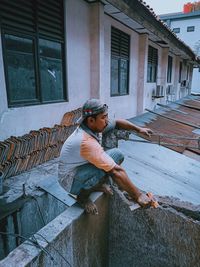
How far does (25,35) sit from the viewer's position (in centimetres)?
393

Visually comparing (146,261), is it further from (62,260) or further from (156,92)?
(156,92)

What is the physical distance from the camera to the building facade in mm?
3775

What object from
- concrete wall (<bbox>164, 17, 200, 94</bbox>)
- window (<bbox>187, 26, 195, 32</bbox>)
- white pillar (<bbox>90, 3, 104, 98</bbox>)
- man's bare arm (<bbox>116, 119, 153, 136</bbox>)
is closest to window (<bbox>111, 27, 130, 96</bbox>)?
white pillar (<bbox>90, 3, 104, 98</bbox>)

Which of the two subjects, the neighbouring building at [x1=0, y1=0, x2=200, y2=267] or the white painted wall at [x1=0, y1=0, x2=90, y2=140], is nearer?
the neighbouring building at [x1=0, y1=0, x2=200, y2=267]

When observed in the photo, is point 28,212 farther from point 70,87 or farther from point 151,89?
point 151,89

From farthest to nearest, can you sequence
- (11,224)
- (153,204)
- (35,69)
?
(35,69)
(11,224)
(153,204)

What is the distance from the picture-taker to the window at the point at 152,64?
33.4ft

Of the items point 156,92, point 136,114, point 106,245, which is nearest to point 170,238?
point 106,245

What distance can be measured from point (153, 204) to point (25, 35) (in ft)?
12.3

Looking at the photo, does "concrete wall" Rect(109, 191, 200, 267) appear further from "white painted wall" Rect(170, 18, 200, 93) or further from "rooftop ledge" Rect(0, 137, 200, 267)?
"white painted wall" Rect(170, 18, 200, 93)

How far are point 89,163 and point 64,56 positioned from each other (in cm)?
364

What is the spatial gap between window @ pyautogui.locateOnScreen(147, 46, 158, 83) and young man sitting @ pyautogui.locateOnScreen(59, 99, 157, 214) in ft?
29.2

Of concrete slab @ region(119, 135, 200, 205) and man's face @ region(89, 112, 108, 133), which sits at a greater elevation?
man's face @ region(89, 112, 108, 133)

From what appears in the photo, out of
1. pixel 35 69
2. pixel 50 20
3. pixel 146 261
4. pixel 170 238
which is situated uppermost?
pixel 50 20
